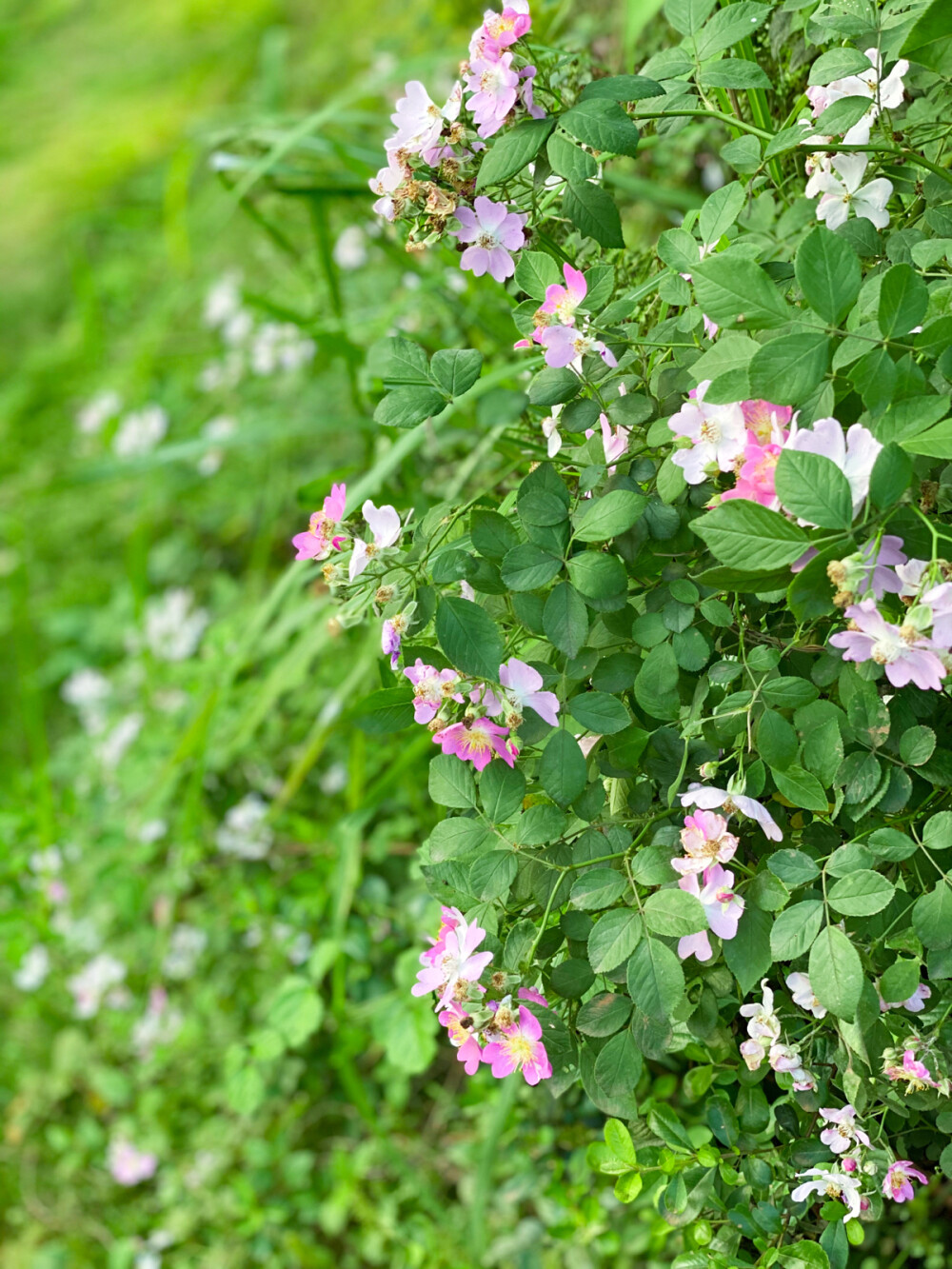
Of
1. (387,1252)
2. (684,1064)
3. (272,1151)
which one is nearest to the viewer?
(684,1064)

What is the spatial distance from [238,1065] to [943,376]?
43.1 inches

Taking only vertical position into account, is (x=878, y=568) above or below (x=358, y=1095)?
above

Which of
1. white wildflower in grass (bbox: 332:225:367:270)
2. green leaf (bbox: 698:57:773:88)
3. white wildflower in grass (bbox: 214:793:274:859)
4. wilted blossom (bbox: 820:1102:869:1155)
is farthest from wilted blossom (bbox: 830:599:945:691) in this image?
white wildflower in grass (bbox: 332:225:367:270)

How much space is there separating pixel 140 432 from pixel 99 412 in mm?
361

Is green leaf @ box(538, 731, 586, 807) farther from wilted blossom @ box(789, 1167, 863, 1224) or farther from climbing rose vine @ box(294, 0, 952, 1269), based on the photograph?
wilted blossom @ box(789, 1167, 863, 1224)

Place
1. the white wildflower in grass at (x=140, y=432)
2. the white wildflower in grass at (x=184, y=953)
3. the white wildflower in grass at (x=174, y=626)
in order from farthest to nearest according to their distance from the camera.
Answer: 1. the white wildflower in grass at (x=140, y=432)
2. the white wildflower in grass at (x=174, y=626)
3. the white wildflower in grass at (x=184, y=953)

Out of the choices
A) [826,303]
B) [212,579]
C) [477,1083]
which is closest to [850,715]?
[826,303]

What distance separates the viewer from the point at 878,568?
580 millimetres

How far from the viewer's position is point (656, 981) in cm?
63

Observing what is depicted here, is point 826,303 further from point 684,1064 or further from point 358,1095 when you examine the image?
point 358,1095

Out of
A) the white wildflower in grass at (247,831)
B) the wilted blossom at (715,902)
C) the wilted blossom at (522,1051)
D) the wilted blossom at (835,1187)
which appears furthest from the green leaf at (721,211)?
the white wildflower in grass at (247,831)

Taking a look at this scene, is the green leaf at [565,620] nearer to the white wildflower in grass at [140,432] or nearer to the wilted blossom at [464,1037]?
the wilted blossom at [464,1037]

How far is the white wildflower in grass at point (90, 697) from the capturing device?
7.64 feet

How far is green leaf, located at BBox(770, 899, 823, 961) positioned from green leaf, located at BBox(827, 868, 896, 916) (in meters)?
0.01
